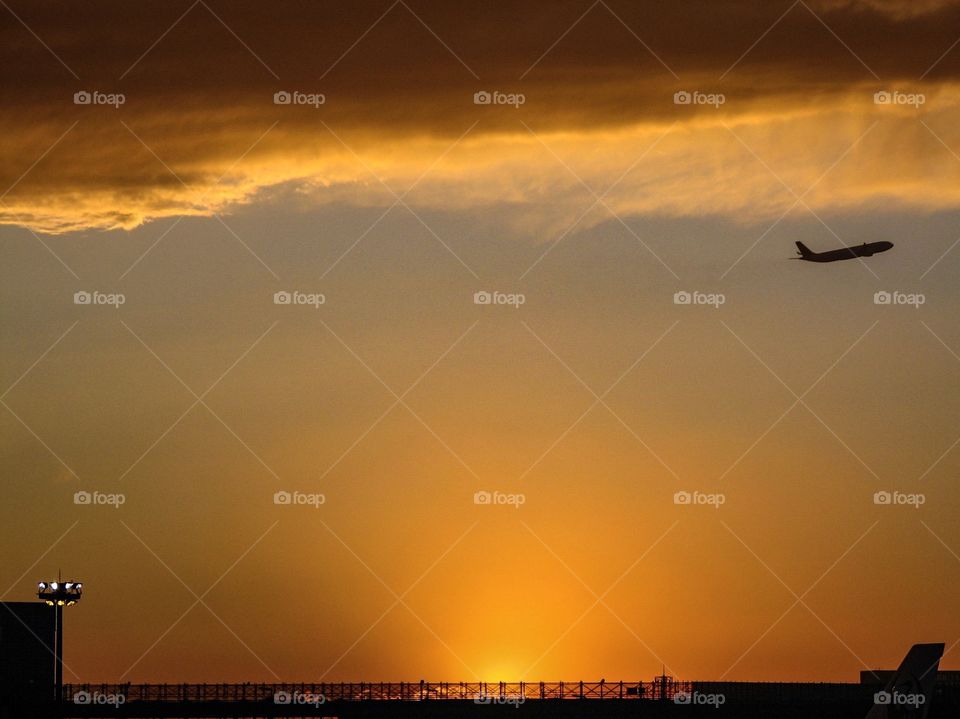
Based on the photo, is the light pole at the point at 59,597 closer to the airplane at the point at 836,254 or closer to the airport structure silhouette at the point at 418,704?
the airport structure silhouette at the point at 418,704

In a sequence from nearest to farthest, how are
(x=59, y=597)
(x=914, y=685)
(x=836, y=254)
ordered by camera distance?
1. (x=914, y=685)
2. (x=59, y=597)
3. (x=836, y=254)

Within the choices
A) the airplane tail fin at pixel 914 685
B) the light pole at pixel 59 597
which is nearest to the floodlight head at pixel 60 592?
the light pole at pixel 59 597

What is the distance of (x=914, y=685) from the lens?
7788cm

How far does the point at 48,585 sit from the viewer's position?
4094 inches

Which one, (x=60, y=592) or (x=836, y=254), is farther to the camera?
(x=836, y=254)

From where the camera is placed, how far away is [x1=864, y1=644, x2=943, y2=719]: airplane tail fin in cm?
7725

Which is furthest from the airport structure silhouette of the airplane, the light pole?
the airplane

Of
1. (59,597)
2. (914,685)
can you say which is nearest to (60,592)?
(59,597)

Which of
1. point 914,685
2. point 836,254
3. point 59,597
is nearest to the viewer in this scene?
point 914,685

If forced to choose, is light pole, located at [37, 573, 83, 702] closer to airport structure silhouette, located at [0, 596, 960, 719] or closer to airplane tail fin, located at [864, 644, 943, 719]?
airport structure silhouette, located at [0, 596, 960, 719]

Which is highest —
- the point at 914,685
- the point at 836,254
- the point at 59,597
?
the point at 836,254

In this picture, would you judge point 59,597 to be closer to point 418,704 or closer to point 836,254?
point 418,704

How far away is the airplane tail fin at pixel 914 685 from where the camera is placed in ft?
253

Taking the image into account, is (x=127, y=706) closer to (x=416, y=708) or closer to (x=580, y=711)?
(x=416, y=708)
